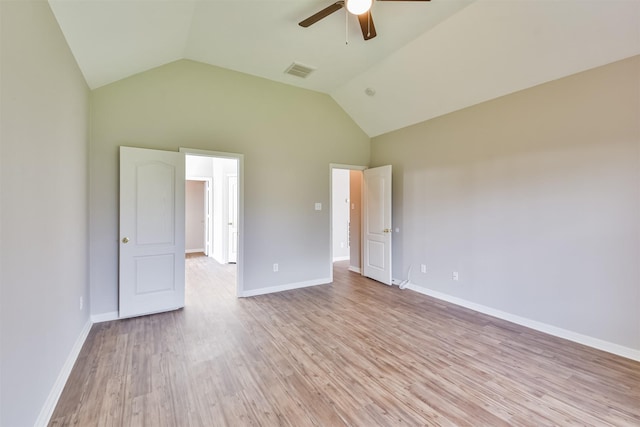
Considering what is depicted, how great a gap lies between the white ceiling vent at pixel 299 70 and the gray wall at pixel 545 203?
6.53 feet

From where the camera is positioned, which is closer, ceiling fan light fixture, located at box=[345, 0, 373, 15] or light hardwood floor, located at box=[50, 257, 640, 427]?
light hardwood floor, located at box=[50, 257, 640, 427]

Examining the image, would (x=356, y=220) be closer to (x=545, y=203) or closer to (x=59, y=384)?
(x=545, y=203)

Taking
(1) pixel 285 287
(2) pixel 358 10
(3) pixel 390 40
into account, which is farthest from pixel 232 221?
(2) pixel 358 10

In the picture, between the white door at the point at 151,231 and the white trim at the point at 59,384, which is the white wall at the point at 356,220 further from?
the white trim at the point at 59,384

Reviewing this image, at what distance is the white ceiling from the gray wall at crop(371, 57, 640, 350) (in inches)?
12.7

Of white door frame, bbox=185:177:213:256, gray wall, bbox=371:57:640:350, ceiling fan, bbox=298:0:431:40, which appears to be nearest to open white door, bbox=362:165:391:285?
gray wall, bbox=371:57:640:350

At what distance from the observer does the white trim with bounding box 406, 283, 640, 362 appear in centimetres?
270

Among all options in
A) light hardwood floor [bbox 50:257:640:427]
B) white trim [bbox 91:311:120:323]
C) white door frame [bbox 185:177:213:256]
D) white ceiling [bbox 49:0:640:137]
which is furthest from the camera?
white door frame [bbox 185:177:213:256]

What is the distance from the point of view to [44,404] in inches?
72.6

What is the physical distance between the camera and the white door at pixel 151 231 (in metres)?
3.46

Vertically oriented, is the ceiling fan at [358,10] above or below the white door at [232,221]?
above

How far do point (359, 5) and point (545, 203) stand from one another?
2.83 meters

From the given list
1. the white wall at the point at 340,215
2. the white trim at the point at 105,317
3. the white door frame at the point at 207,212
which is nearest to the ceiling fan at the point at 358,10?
the white trim at the point at 105,317

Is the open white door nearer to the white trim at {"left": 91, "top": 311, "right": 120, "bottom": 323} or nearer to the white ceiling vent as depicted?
the white ceiling vent
